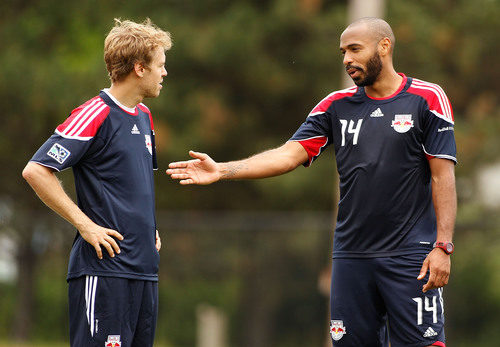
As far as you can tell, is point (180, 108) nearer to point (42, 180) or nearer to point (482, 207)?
point (482, 207)

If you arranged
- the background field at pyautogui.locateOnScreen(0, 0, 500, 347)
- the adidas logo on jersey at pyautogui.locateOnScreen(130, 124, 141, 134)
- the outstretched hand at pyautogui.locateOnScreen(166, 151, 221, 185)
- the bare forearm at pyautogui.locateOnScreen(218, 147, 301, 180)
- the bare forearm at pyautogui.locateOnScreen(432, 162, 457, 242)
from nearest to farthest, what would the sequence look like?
the adidas logo on jersey at pyautogui.locateOnScreen(130, 124, 141, 134)
the bare forearm at pyautogui.locateOnScreen(432, 162, 457, 242)
the outstretched hand at pyautogui.locateOnScreen(166, 151, 221, 185)
the bare forearm at pyautogui.locateOnScreen(218, 147, 301, 180)
the background field at pyautogui.locateOnScreen(0, 0, 500, 347)

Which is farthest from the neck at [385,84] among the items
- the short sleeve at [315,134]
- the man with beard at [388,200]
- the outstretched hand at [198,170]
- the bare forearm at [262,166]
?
the outstretched hand at [198,170]

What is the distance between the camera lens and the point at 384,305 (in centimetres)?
554

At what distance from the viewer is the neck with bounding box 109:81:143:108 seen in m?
5.29

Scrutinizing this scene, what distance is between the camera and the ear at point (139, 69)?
528 centimetres

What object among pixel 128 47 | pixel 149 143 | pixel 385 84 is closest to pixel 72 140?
pixel 149 143

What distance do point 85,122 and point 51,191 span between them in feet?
1.46

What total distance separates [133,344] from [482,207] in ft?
42.3

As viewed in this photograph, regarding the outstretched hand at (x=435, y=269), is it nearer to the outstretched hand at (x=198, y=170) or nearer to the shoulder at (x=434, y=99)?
the shoulder at (x=434, y=99)

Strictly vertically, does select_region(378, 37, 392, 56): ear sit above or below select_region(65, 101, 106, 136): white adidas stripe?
above

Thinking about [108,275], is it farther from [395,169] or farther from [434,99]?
[434,99]

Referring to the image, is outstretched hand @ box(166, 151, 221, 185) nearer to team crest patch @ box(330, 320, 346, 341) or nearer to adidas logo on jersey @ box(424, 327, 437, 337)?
team crest patch @ box(330, 320, 346, 341)

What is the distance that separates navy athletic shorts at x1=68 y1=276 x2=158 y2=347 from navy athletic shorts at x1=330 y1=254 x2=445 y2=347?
129 cm

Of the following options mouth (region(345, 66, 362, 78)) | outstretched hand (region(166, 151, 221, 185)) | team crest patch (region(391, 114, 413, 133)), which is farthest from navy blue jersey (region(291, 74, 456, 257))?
outstretched hand (region(166, 151, 221, 185))
